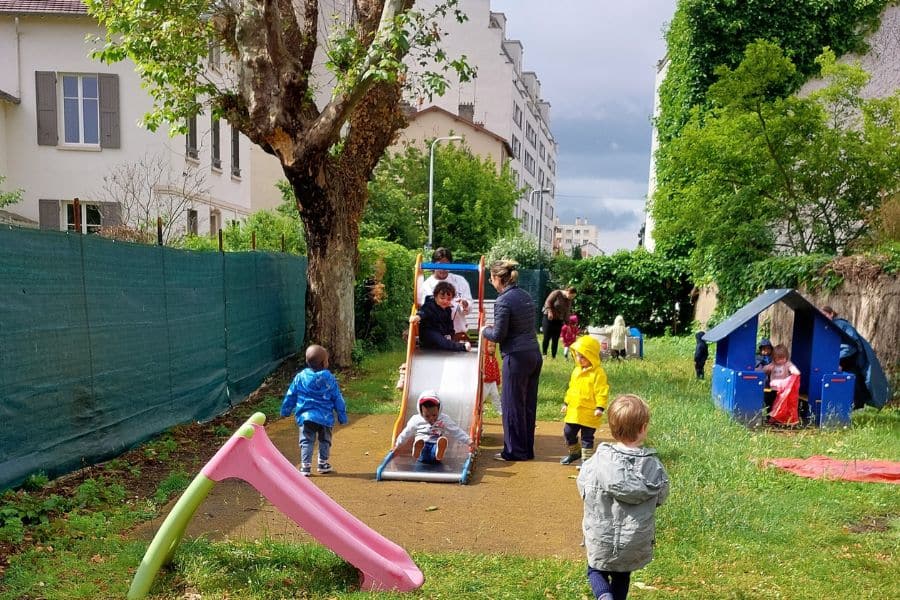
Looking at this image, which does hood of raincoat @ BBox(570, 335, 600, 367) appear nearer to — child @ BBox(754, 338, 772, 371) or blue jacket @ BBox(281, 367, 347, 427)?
blue jacket @ BBox(281, 367, 347, 427)

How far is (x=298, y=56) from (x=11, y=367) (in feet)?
25.9

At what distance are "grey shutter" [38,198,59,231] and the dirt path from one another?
14.7 metres

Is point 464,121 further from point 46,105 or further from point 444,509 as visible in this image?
point 444,509

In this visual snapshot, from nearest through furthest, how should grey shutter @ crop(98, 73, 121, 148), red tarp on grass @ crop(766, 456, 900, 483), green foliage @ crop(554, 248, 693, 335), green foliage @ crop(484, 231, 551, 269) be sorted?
red tarp on grass @ crop(766, 456, 900, 483) → grey shutter @ crop(98, 73, 121, 148) → green foliage @ crop(554, 248, 693, 335) → green foliage @ crop(484, 231, 551, 269)

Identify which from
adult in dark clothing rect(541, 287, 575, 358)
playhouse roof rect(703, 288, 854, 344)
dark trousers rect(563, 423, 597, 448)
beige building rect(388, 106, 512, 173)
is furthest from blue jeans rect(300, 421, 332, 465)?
beige building rect(388, 106, 512, 173)

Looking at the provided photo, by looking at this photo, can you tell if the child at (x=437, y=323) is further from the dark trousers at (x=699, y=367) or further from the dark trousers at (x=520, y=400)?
the dark trousers at (x=699, y=367)

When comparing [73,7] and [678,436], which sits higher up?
[73,7]

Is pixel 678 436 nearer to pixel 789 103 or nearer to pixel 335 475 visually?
pixel 335 475

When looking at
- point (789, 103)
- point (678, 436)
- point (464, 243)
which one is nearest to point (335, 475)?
point (678, 436)

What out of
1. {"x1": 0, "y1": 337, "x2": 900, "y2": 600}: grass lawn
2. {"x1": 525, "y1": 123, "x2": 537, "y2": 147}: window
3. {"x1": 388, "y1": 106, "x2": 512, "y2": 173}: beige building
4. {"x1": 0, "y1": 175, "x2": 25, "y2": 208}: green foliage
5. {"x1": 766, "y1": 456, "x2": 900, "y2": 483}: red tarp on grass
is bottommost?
{"x1": 766, "y1": 456, "x2": 900, "y2": 483}: red tarp on grass

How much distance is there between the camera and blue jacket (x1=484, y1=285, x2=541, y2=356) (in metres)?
7.41

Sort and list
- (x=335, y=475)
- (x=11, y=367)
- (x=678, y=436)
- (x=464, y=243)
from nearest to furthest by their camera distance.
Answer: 1. (x=11, y=367)
2. (x=335, y=475)
3. (x=678, y=436)
4. (x=464, y=243)

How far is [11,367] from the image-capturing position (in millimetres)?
5621

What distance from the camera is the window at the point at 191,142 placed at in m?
20.5
